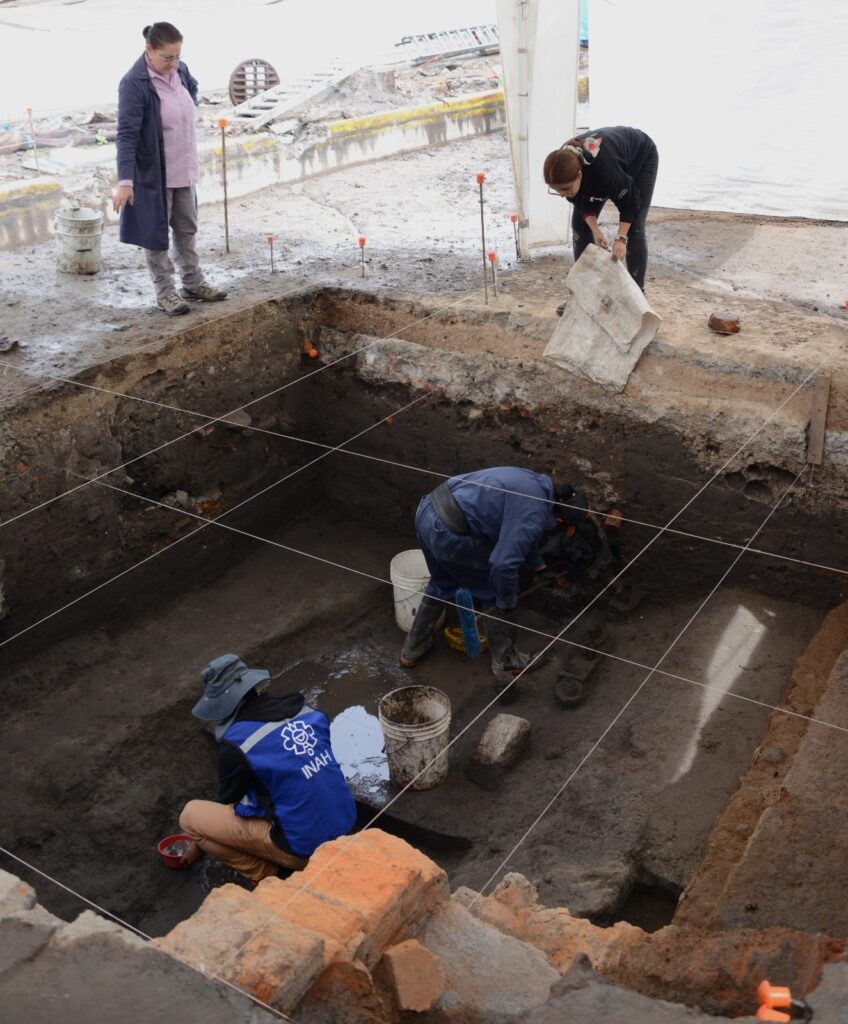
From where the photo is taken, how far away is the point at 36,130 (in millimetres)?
11266

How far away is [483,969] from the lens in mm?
2957

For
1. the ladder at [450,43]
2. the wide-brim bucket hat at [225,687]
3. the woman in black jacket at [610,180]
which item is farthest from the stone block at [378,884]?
the ladder at [450,43]

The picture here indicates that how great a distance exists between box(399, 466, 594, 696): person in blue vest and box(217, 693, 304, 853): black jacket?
1.48m

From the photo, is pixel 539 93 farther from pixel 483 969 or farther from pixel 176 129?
pixel 483 969

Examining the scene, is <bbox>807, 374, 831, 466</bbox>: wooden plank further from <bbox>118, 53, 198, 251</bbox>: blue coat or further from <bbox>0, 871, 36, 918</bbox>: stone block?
<bbox>0, 871, 36, 918</bbox>: stone block

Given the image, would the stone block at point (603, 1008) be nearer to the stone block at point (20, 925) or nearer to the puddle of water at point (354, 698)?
the stone block at point (20, 925)

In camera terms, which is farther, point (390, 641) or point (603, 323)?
point (390, 641)

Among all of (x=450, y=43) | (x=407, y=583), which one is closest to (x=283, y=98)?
(x=450, y=43)

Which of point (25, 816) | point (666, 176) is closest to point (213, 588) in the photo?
point (25, 816)

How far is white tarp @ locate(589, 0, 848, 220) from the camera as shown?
23.6ft

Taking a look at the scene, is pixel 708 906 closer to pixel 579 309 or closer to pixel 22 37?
pixel 579 309

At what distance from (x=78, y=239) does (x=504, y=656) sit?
4246 millimetres

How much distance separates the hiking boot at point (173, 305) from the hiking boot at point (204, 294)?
0.23 metres

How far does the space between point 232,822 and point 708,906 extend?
1.99 m
